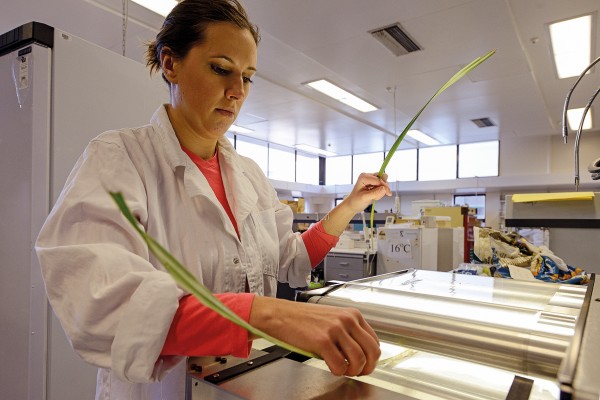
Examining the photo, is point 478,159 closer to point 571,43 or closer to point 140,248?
point 571,43

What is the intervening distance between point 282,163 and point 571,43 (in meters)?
7.42

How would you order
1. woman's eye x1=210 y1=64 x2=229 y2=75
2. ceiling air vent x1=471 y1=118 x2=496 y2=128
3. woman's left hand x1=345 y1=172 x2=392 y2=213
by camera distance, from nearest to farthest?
woman's eye x1=210 y1=64 x2=229 y2=75 → woman's left hand x1=345 y1=172 x2=392 y2=213 → ceiling air vent x1=471 y1=118 x2=496 y2=128

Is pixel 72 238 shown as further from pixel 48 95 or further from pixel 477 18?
pixel 477 18

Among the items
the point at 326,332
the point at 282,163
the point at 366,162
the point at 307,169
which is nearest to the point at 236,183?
the point at 326,332

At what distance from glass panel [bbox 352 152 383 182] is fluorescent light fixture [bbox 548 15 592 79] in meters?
6.02

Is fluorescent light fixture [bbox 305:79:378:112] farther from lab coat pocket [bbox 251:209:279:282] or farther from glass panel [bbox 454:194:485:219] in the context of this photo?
glass panel [bbox 454:194:485:219]

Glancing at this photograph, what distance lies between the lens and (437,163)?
9.53 meters

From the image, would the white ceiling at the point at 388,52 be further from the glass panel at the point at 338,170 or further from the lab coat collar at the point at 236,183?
the glass panel at the point at 338,170

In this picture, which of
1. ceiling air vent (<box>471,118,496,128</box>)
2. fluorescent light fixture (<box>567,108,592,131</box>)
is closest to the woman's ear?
fluorescent light fixture (<box>567,108,592,131</box>)

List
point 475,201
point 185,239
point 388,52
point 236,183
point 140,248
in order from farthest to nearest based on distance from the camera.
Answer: point 475,201 → point 388,52 → point 236,183 → point 185,239 → point 140,248

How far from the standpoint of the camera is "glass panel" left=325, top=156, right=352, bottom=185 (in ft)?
36.1

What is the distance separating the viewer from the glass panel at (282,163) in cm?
991

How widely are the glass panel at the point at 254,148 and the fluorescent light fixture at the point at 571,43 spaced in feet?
19.1

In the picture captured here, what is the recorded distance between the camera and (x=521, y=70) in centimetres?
437
